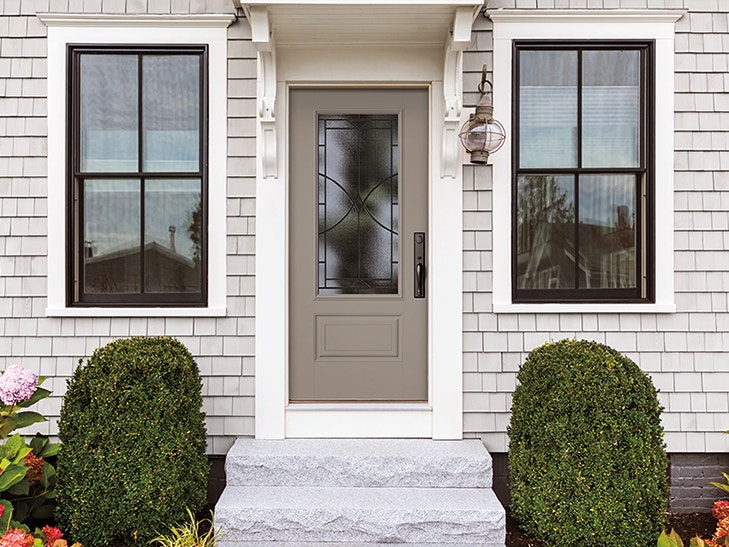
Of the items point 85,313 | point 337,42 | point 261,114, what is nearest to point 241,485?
point 85,313


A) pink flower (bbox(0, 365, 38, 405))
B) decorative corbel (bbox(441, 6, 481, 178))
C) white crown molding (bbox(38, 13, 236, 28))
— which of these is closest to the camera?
pink flower (bbox(0, 365, 38, 405))

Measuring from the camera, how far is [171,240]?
367cm

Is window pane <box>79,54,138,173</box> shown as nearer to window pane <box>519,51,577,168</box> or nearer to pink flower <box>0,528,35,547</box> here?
pink flower <box>0,528,35,547</box>

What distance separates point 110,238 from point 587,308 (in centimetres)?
293

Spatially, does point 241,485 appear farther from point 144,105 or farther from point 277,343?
point 144,105

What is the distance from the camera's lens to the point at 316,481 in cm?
333

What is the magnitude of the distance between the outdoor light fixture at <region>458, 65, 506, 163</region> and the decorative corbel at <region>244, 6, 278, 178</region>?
111 cm

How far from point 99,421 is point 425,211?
216 cm

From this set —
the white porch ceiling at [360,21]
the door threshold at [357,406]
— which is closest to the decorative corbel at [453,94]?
the white porch ceiling at [360,21]

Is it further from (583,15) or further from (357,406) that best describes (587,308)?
(583,15)

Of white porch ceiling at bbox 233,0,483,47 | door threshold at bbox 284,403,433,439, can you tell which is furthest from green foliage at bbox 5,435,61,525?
white porch ceiling at bbox 233,0,483,47

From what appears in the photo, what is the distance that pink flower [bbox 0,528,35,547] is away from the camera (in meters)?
2.43

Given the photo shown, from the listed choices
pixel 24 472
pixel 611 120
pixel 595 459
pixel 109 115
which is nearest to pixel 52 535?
pixel 24 472

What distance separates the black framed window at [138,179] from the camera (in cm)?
362
